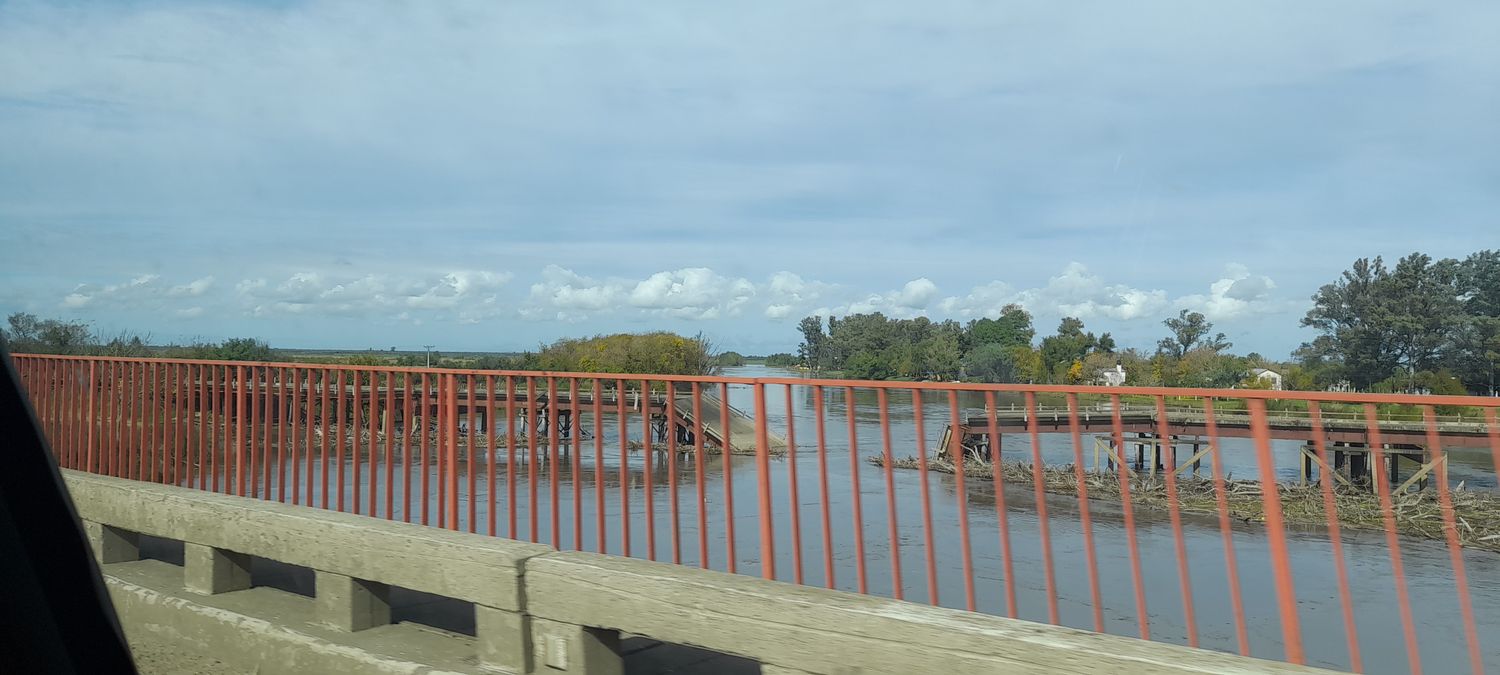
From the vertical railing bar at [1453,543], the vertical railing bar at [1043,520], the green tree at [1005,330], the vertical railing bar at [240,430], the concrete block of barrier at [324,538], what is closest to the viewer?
the vertical railing bar at [1453,543]

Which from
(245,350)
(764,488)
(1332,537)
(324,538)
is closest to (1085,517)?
(1332,537)

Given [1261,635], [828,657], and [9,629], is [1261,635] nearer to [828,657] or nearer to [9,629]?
[828,657]

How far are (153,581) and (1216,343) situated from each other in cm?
9719

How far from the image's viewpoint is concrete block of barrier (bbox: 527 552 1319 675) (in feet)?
8.04

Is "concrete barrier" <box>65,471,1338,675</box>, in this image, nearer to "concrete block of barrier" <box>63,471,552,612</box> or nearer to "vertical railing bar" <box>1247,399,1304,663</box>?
"concrete block of barrier" <box>63,471,552,612</box>

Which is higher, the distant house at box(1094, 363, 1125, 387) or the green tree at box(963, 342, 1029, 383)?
the green tree at box(963, 342, 1029, 383)

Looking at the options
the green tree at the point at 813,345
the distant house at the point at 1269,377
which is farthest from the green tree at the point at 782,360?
the distant house at the point at 1269,377

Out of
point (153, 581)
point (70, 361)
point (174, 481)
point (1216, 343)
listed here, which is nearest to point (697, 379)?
point (153, 581)

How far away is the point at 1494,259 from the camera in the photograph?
293ft

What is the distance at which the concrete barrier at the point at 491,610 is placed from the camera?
8.59 ft

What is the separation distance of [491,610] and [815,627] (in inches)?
50.3

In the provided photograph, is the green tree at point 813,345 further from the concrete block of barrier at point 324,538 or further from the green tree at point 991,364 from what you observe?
the concrete block of barrier at point 324,538

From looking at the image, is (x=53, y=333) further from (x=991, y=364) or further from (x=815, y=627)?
(x=991, y=364)

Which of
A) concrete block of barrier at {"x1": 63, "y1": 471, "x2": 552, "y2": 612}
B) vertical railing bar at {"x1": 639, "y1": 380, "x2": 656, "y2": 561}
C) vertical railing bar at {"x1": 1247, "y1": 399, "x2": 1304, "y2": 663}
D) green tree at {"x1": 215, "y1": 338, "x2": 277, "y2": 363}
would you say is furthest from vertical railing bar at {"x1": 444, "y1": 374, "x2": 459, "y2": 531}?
green tree at {"x1": 215, "y1": 338, "x2": 277, "y2": 363}
